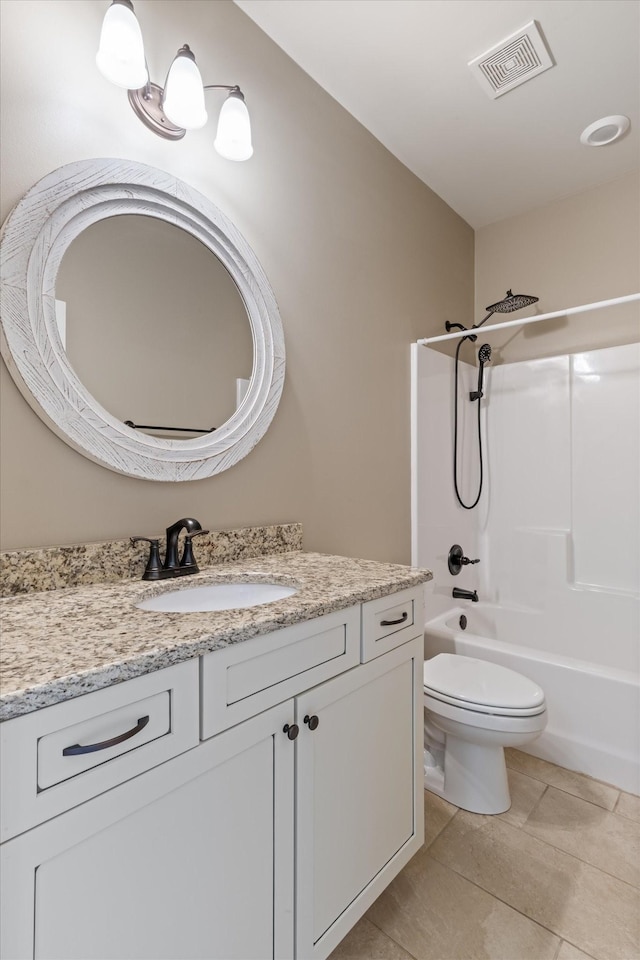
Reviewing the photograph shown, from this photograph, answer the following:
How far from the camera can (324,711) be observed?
1.03 meters

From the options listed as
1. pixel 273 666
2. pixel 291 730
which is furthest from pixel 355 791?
pixel 273 666

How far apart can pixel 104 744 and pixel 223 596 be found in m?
0.61

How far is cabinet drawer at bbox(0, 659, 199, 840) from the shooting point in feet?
1.91

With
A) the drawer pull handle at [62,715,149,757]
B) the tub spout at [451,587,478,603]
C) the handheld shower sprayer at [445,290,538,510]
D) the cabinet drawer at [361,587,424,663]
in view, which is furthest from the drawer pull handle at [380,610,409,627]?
the handheld shower sprayer at [445,290,538,510]

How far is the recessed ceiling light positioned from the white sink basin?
92.5 inches

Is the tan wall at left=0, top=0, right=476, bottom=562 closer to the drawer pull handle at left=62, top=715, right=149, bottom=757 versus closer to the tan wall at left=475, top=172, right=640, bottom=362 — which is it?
the tan wall at left=475, top=172, right=640, bottom=362

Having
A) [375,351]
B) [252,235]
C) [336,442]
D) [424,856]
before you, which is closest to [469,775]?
[424,856]

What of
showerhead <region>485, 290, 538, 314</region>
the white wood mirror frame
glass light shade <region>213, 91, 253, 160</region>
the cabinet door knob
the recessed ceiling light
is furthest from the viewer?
showerhead <region>485, 290, 538, 314</region>

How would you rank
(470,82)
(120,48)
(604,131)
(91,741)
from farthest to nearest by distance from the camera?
(604,131) < (470,82) < (120,48) < (91,741)

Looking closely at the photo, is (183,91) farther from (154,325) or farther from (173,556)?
(173,556)

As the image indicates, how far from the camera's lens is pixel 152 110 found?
127 centimetres

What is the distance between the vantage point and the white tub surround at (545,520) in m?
2.23

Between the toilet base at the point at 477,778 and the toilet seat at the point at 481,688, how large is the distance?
195mm

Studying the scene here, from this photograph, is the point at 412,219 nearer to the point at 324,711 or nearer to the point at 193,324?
the point at 193,324
